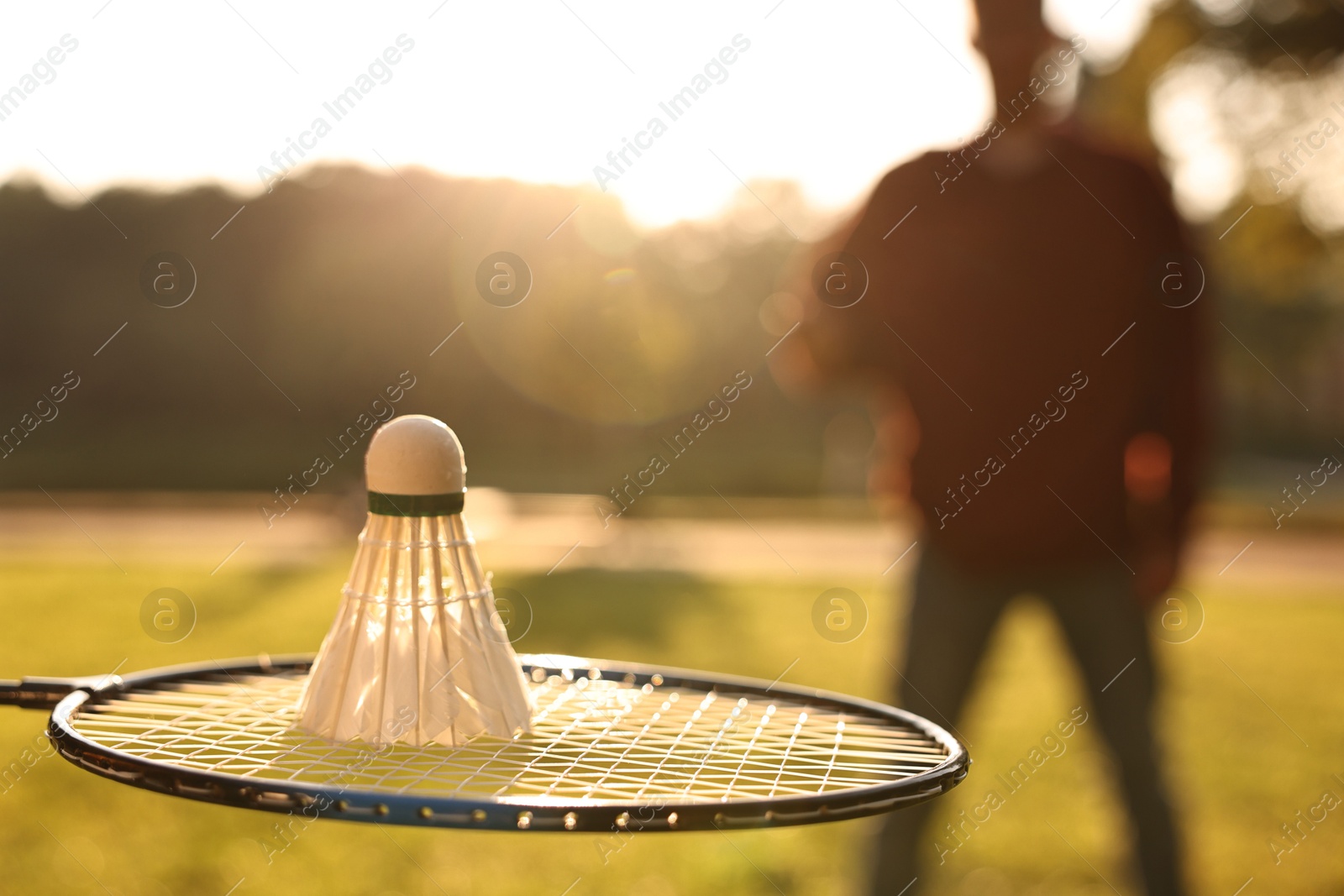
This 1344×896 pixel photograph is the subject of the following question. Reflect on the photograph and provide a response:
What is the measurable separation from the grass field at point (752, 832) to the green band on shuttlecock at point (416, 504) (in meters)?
2.10

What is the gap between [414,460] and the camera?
1889 millimetres

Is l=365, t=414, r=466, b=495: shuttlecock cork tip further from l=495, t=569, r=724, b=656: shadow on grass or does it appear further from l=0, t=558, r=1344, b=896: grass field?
l=495, t=569, r=724, b=656: shadow on grass

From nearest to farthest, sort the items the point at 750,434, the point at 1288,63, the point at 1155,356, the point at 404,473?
the point at 404,473 → the point at 1155,356 → the point at 1288,63 → the point at 750,434

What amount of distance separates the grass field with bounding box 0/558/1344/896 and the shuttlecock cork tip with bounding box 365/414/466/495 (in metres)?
2.14

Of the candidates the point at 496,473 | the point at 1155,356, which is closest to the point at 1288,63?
the point at 1155,356

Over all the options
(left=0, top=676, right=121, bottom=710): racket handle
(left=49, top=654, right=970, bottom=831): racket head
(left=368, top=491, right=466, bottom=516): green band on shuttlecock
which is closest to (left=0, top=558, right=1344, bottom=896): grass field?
(left=49, top=654, right=970, bottom=831): racket head

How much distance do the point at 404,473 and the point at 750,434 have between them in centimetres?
3073

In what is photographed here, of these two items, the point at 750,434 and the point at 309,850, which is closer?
the point at 309,850

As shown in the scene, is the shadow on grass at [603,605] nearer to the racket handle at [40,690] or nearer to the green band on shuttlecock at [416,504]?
the racket handle at [40,690]

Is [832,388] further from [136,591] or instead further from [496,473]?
[496,473]

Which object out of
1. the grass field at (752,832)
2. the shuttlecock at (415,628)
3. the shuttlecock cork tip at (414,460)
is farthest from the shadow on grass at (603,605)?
the shuttlecock cork tip at (414,460)

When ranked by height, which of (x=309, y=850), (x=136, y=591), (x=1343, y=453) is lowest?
(x=1343, y=453)

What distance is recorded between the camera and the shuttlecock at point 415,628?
6.25ft

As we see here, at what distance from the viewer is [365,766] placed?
175 centimetres
